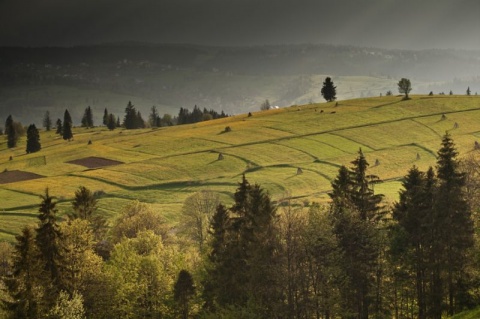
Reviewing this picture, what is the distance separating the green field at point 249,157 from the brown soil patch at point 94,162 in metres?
2.56

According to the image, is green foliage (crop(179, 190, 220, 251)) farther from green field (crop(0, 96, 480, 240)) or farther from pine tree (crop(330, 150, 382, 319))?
pine tree (crop(330, 150, 382, 319))

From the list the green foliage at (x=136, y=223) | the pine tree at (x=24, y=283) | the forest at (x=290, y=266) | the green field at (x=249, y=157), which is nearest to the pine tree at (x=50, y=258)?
the forest at (x=290, y=266)

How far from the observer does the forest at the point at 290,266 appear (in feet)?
180

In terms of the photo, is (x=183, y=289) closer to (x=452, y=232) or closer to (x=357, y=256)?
(x=357, y=256)

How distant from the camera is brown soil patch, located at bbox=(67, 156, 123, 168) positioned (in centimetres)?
15375

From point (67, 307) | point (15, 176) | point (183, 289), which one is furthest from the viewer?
point (15, 176)

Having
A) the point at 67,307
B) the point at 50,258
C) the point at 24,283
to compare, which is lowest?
the point at 67,307

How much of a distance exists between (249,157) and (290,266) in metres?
98.0

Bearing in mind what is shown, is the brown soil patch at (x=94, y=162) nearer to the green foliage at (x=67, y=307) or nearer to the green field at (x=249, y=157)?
the green field at (x=249, y=157)

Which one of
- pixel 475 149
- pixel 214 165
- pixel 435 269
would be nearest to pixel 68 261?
pixel 435 269

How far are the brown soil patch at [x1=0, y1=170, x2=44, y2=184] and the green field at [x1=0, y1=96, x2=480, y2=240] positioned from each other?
9.42 feet

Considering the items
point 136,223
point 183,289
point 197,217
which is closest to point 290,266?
point 183,289

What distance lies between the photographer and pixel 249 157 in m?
153

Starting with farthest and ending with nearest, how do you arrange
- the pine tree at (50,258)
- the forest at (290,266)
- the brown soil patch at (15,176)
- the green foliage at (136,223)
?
1. the brown soil patch at (15,176)
2. the green foliage at (136,223)
3. the pine tree at (50,258)
4. the forest at (290,266)
